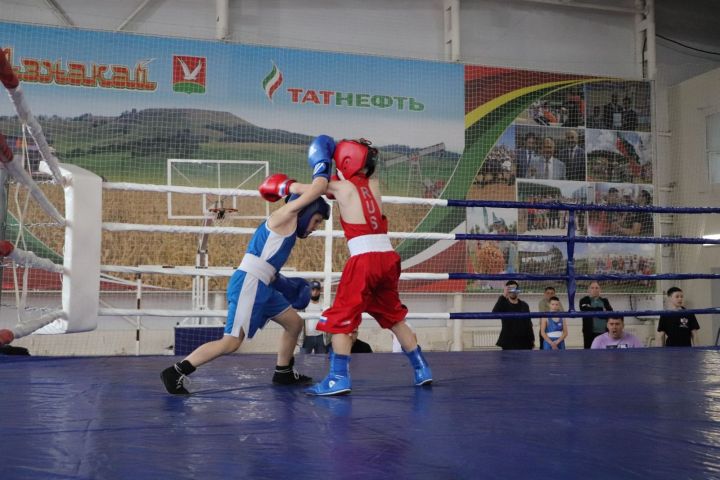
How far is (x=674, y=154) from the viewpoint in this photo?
1006cm

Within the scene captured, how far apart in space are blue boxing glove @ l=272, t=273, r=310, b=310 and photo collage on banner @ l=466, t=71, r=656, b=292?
616cm

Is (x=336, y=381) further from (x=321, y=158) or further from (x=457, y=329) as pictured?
(x=457, y=329)

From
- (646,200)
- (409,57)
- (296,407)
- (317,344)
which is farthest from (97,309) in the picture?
(646,200)

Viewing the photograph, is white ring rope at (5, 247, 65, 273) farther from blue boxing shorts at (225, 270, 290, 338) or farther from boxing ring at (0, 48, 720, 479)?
blue boxing shorts at (225, 270, 290, 338)

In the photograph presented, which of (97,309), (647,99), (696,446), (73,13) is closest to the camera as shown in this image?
(696,446)

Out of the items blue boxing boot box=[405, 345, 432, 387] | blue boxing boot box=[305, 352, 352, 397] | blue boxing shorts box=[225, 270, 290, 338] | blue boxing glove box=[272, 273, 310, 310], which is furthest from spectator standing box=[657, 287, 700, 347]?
blue boxing shorts box=[225, 270, 290, 338]

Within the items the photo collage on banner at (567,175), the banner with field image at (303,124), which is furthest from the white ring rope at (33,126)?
the photo collage on banner at (567,175)

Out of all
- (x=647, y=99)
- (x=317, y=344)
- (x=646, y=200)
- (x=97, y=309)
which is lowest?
(x=317, y=344)

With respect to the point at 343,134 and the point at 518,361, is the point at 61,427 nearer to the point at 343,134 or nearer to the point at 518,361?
the point at 518,361

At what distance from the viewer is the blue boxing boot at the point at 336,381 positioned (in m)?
2.46

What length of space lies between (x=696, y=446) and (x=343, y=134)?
283 inches

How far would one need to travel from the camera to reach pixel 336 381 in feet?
8.13

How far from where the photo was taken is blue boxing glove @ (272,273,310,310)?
110 inches

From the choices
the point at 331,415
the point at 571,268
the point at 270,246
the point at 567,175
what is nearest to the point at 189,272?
the point at 270,246
